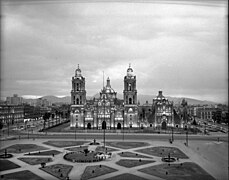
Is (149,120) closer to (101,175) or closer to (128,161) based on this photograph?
(128,161)

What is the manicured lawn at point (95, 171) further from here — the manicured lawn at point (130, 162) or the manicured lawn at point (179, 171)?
the manicured lawn at point (179, 171)

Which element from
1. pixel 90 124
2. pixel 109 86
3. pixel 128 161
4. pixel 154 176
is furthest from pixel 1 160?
pixel 109 86

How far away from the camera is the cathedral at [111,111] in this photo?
4894cm

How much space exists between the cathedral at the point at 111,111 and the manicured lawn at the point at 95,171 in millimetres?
29131

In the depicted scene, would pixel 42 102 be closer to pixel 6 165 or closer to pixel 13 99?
pixel 13 99

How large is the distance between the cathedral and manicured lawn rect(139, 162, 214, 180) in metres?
29.0

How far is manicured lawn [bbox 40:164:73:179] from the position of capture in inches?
671

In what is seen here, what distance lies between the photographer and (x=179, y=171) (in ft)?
59.0

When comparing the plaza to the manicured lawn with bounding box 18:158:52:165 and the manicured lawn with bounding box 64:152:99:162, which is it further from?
the manicured lawn with bounding box 64:152:99:162

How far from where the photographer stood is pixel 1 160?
69.3ft

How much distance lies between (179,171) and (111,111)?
3172cm

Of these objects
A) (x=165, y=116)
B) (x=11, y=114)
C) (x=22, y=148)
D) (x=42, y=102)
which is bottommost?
(x=22, y=148)

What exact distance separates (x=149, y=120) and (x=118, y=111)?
7.24 meters

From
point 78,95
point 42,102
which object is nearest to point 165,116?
point 78,95
